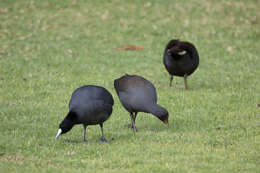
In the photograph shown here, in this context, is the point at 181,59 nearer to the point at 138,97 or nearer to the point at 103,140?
the point at 138,97

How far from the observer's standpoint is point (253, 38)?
16016mm

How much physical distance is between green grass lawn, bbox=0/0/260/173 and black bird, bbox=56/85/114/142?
0.34 meters

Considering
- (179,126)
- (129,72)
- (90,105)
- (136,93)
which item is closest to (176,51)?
(129,72)

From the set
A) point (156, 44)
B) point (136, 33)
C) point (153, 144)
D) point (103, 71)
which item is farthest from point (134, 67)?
point (153, 144)

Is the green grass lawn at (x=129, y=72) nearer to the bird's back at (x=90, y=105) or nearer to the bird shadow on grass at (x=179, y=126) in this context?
the bird shadow on grass at (x=179, y=126)

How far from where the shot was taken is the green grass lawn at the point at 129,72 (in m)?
6.71

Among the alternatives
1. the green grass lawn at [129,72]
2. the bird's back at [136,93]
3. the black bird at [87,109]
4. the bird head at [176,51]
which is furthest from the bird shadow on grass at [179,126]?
the bird head at [176,51]

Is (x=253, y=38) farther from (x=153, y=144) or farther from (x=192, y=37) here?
(x=153, y=144)

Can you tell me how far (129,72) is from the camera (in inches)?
492

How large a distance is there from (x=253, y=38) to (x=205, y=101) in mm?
6790

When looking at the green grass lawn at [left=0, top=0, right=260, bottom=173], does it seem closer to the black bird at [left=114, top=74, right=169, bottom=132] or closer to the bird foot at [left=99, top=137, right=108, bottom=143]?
the bird foot at [left=99, top=137, right=108, bottom=143]

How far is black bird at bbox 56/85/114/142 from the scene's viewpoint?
7094 millimetres

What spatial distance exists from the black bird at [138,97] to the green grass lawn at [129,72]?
411mm

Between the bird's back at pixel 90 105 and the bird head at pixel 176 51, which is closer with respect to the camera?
the bird's back at pixel 90 105
